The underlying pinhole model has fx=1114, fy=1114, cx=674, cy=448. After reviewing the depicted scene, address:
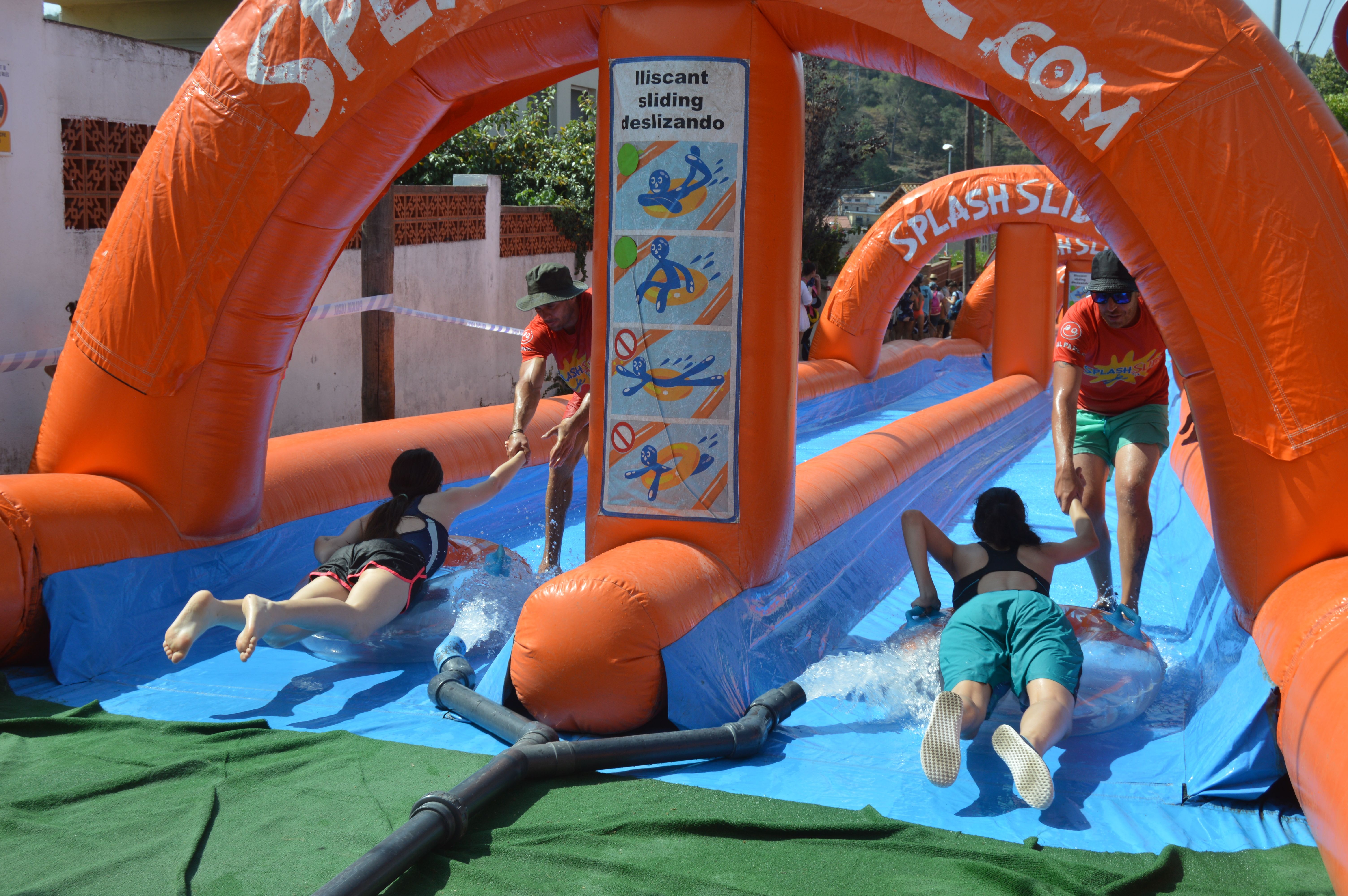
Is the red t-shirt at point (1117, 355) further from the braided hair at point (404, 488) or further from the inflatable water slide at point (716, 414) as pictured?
the braided hair at point (404, 488)

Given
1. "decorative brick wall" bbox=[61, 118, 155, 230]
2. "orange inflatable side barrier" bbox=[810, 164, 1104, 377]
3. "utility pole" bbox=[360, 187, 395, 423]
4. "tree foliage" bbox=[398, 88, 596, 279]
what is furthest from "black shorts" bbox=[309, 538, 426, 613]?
"tree foliage" bbox=[398, 88, 596, 279]

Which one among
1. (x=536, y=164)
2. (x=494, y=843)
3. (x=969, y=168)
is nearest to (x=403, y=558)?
(x=494, y=843)

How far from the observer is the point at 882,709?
369 cm

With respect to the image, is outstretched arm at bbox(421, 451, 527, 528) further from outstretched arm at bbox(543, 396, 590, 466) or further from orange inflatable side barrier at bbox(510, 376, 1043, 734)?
orange inflatable side barrier at bbox(510, 376, 1043, 734)

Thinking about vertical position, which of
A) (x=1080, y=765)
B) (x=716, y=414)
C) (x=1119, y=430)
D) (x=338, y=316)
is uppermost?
(x=338, y=316)

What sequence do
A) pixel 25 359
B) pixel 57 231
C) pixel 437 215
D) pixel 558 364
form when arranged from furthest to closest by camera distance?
1. pixel 437 215
2. pixel 57 231
3. pixel 25 359
4. pixel 558 364

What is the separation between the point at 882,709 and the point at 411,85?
2.79 meters

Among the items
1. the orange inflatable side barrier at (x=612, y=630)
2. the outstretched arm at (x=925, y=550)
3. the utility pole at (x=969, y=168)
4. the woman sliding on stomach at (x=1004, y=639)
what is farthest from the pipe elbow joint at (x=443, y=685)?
the utility pole at (x=969, y=168)

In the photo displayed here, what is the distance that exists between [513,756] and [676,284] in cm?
164

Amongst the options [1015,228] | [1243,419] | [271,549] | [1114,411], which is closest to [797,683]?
[1243,419]

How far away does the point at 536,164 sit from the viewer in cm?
1284

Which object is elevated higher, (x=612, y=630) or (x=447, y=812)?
(x=612, y=630)

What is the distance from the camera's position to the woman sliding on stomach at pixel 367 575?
11.1 ft

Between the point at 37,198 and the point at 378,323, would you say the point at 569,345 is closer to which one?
the point at 378,323
